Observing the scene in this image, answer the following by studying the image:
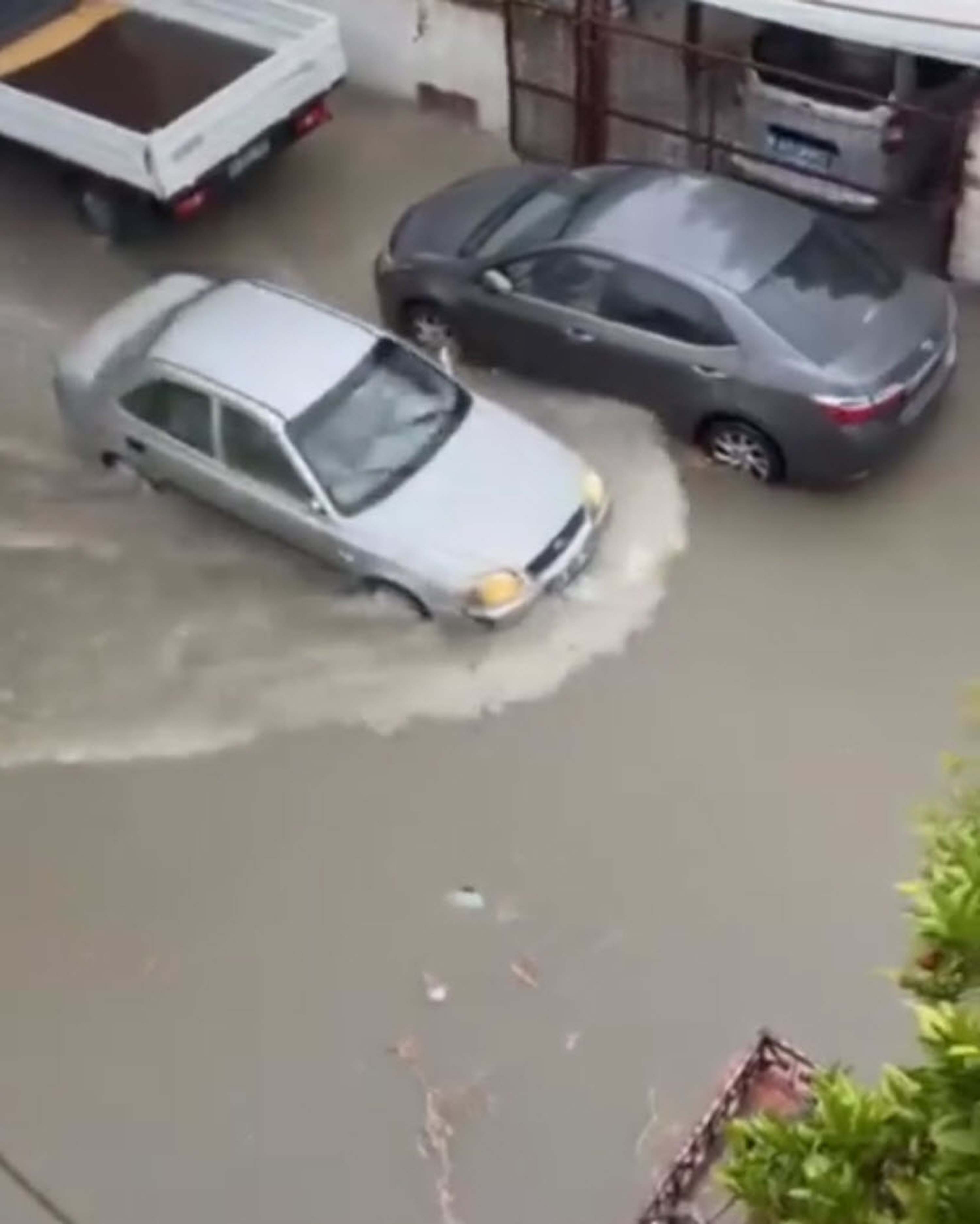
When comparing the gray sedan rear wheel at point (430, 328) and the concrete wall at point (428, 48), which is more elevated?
the concrete wall at point (428, 48)

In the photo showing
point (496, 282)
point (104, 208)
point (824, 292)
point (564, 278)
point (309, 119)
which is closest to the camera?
point (824, 292)

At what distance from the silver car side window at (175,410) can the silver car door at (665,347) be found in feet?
7.43

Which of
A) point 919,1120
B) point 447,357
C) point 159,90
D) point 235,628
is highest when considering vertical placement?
point 919,1120

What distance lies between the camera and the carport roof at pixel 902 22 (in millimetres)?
10859

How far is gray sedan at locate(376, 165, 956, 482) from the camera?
10.4 metres

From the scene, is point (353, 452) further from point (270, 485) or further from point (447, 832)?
point (447, 832)

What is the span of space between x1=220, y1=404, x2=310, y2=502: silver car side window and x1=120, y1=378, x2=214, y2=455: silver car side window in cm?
12

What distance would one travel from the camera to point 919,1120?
3.93 meters

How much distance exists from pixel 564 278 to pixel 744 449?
1.43 metres

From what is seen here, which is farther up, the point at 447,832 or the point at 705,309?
the point at 705,309

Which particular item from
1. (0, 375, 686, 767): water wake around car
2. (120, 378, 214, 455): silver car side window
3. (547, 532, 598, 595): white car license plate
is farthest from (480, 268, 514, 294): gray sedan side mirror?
(120, 378, 214, 455): silver car side window

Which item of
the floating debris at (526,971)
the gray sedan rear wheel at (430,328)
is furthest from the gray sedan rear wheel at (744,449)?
the floating debris at (526,971)

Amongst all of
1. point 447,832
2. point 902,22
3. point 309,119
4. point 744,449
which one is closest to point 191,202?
point 309,119

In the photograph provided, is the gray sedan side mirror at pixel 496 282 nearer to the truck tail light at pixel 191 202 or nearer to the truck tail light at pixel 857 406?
the truck tail light at pixel 857 406
